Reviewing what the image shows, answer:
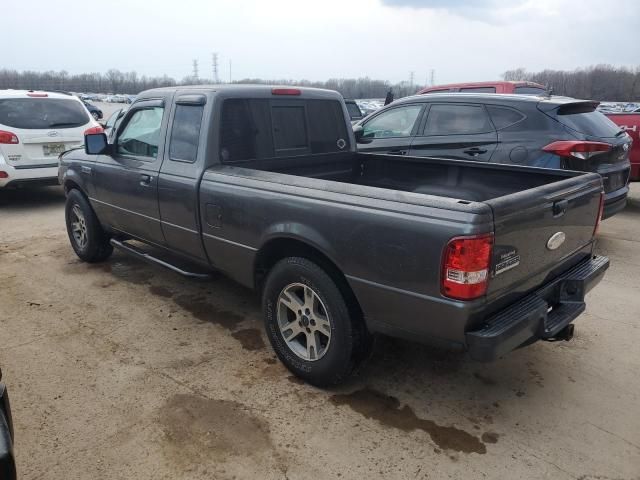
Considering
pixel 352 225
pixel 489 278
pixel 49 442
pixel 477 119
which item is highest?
pixel 477 119

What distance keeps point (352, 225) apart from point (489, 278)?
0.73 metres

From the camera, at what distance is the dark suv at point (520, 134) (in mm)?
5348

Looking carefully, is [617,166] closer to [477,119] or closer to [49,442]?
[477,119]

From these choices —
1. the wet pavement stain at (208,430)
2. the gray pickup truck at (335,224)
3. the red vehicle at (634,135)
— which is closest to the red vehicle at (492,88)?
the red vehicle at (634,135)

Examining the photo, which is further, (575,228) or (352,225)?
(575,228)

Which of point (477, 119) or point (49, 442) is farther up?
point (477, 119)

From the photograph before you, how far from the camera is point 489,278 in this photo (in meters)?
2.42

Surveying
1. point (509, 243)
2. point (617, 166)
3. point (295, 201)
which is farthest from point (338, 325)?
point (617, 166)

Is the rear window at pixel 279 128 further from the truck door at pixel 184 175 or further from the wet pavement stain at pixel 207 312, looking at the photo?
the wet pavement stain at pixel 207 312

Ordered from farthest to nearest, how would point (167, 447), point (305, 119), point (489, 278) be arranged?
point (305, 119), point (167, 447), point (489, 278)

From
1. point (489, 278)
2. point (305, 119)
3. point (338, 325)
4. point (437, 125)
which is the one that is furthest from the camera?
point (437, 125)

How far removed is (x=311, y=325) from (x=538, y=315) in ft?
4.23

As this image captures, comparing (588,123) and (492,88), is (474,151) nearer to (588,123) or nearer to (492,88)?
(588,123)

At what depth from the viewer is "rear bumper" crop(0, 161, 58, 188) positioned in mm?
7711
